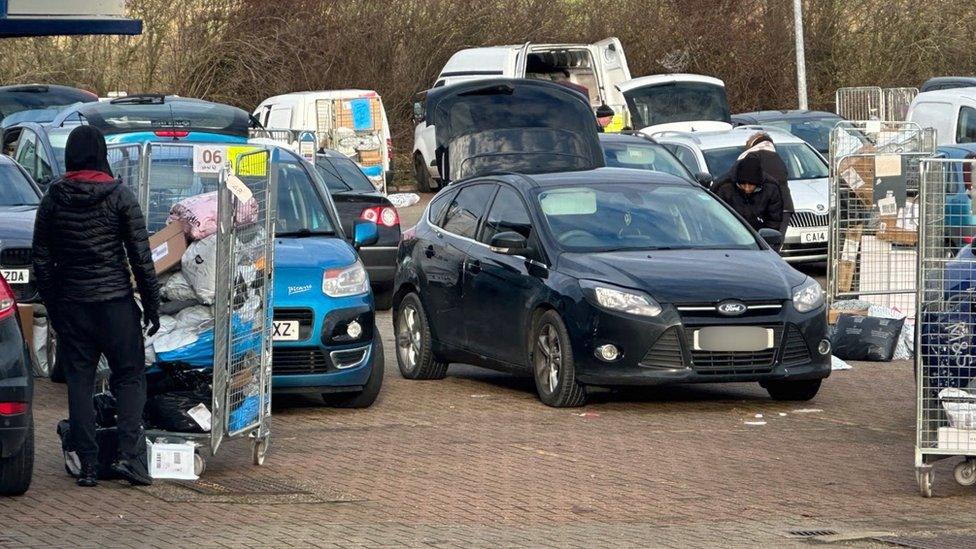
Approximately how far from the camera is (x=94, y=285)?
29.9 feet

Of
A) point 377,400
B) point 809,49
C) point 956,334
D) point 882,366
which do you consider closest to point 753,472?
point 956,334

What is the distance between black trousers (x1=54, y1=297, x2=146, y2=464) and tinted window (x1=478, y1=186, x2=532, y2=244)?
4.16 metres

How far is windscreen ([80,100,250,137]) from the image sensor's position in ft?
54.1

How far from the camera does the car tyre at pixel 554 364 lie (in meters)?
11.9

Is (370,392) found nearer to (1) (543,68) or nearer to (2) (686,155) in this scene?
(2) (686,155)

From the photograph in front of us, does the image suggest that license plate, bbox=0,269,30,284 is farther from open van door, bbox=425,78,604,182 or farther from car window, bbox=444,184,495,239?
open van door, bbox=425,78,604,182

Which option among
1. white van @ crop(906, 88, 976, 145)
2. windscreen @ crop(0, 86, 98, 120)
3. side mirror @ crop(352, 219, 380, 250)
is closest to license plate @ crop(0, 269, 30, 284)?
side mirror @ crop(352, 219, 380, 250)

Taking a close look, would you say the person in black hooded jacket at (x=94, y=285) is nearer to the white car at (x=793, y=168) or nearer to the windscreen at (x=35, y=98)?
the white car at (x=793, y=168)

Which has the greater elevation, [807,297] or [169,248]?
[169,248]

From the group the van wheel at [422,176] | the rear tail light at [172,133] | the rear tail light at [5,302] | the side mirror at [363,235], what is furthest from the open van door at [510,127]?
the van wheel at [422,176]

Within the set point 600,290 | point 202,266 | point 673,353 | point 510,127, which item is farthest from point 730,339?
point 510,127

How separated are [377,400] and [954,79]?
73.0ft

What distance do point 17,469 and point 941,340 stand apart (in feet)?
15.6

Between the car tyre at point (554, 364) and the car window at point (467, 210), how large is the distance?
158 centimetres
